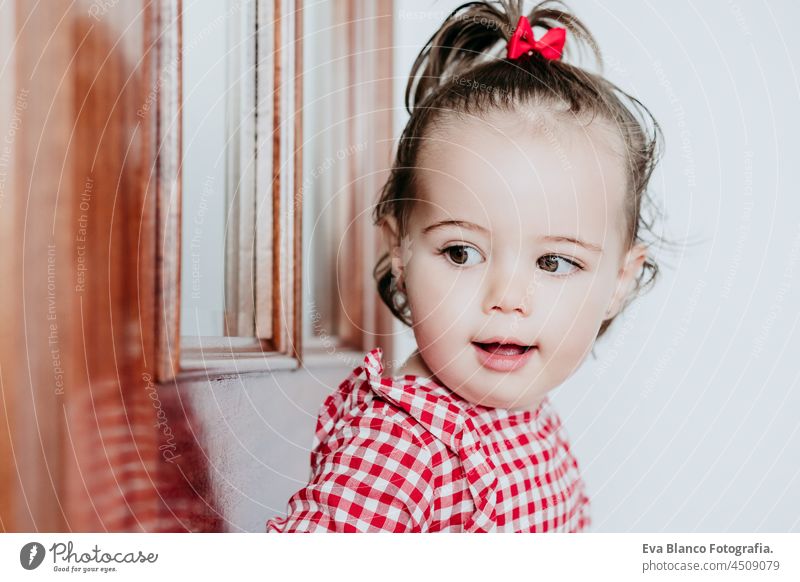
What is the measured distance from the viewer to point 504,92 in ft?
2.03

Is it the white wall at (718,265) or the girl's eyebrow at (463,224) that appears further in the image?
the white wall at (718,265)

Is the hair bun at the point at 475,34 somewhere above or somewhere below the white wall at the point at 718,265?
above

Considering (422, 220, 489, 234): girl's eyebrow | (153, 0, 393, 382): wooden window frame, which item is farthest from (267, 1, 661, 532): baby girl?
(153, 0, 393, 382): wooden window frame

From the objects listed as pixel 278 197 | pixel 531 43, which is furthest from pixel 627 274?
pixel 278 197

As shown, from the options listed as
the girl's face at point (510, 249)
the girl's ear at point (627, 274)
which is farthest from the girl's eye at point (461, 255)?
the girl's ear at point (627, 274)

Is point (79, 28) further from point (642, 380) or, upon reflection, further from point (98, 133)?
point (642, 380)

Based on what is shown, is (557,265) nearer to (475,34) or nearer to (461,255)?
(461,255)

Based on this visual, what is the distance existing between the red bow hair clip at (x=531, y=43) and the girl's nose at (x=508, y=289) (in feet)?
0.55

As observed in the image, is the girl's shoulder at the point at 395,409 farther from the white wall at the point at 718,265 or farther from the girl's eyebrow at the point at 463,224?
the white wall at the point at 718,265

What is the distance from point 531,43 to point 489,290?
0.20m

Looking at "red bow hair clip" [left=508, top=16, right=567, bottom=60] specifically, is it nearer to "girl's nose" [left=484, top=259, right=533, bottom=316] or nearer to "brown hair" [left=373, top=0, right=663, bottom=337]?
"brown hair" [left=373, top=0, right=663, bottom=337]

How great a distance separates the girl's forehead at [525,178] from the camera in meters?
0.59

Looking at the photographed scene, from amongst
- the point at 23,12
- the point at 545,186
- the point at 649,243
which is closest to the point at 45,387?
the point at 23,12

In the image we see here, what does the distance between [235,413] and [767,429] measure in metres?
0.44
